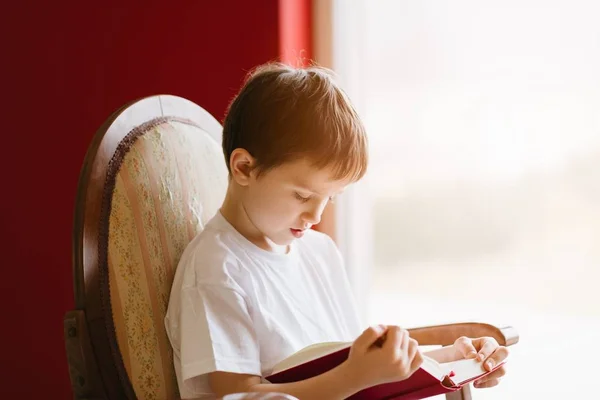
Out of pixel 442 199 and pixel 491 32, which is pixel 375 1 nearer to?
pixel 491 32

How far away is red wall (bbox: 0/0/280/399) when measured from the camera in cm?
212

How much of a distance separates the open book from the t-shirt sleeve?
0.17 feet

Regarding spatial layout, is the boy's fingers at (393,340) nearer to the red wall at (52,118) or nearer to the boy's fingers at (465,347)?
the boy's fingers at (465,347)

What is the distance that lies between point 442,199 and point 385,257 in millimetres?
230

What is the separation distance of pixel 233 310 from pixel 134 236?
0.18m

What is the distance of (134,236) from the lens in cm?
112

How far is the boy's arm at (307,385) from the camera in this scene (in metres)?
0.95

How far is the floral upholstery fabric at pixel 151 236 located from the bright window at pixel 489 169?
0.86 m

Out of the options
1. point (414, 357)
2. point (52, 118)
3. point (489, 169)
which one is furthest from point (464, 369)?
point (52, 118)

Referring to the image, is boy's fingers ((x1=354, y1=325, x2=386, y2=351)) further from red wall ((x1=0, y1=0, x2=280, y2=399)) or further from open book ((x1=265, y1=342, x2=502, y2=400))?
red wall ((x1=0, y1=0, x2=280, y2=399))

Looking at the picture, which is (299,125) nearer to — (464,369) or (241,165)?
(241,165)

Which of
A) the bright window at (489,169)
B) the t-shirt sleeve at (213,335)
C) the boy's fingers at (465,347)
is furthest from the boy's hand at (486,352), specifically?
the bright window at (489,169)

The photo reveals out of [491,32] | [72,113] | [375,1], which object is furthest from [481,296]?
[72,113]

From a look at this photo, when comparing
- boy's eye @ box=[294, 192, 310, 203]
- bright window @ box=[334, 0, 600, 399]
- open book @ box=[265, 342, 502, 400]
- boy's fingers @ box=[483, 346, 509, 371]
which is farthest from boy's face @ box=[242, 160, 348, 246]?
bright window @ box=[334, 0, 600, 399]
